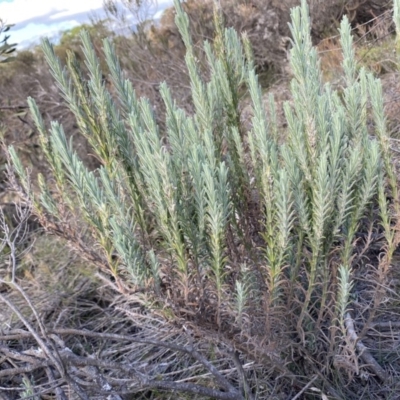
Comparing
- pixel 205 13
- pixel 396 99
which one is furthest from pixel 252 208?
pixel 205 13

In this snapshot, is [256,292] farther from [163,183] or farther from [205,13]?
[205,13]

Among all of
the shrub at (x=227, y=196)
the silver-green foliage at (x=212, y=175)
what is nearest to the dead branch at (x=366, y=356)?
the shrub at (x=227, y=196)

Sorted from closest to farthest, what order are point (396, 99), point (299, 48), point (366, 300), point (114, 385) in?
point (299, 48) → point (114, 385) → point (366, 300) → point (396, 99)

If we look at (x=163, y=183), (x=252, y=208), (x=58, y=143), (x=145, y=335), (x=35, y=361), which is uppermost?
(x=58, y=143)

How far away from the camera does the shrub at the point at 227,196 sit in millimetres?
1614

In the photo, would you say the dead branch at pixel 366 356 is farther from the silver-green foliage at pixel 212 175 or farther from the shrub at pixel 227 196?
the silver-green foliage at pixel 212 175

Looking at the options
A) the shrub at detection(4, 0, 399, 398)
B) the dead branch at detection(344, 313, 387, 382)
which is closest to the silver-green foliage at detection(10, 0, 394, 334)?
the shrub at detection(4, 0, 399, 398)

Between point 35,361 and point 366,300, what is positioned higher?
point 35,361

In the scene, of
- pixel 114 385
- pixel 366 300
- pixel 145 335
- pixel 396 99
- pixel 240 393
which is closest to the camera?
pixel 240 393

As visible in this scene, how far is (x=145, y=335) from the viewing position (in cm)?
260

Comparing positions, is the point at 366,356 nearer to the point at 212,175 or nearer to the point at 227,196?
the point at 227,196

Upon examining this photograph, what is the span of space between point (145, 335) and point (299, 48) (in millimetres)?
1599

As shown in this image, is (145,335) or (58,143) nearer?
(58,143)

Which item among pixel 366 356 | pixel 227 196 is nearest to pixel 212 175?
pixel 227 196
